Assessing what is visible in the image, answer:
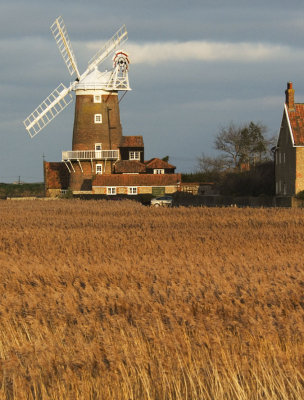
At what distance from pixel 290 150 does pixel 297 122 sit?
2333 mm

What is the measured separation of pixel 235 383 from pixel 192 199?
198 feet

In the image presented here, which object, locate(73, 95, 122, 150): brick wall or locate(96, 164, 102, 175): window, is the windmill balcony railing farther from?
locate(96, 164, 102, 175): window

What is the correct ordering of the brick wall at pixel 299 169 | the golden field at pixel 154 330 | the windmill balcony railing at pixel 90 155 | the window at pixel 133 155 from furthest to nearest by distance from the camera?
the window at pixel 133 155, the windmill balcony railing at pixel 90 155, the brick wall at pixel 299 169, the golden field at pixel 154 330

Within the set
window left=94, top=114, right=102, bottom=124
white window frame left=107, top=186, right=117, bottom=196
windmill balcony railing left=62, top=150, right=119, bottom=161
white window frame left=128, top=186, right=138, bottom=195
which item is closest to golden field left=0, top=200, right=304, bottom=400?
window left=94, top=114, right=102, bottom=124

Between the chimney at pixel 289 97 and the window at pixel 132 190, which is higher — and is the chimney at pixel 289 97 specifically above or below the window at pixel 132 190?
above

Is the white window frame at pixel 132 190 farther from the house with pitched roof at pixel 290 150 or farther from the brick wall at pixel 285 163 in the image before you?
the house with pitched roof at pixel 290 150

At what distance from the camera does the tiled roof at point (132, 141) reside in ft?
259

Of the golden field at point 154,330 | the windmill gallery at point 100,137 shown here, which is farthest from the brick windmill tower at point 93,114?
the golden field at point 154,330

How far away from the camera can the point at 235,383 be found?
5.58 m

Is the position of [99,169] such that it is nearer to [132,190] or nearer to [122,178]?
[122,178]

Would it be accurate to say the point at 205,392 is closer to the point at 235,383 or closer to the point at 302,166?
the point at 235,383

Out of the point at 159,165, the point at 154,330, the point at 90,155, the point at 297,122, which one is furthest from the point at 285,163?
the point at 154,330

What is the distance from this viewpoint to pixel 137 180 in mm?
74750

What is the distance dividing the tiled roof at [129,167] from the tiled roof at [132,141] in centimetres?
255
